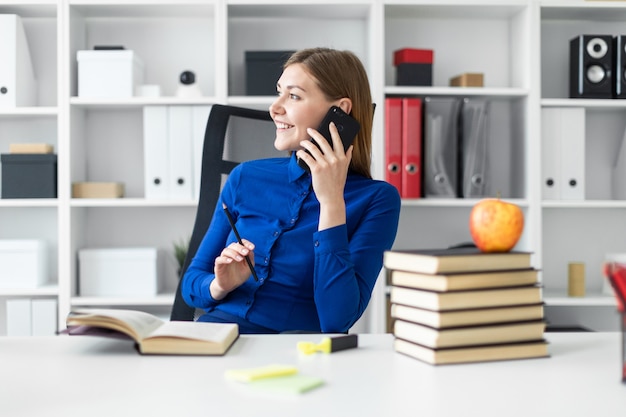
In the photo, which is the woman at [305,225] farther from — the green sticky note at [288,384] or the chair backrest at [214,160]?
the green sticky note at [288,384]

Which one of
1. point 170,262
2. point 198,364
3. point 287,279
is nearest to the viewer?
point 198,364

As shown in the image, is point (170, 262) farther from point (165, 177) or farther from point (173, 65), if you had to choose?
point (173, 65)

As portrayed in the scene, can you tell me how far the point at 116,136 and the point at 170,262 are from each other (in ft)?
2.08

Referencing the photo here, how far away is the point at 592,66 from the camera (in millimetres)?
3096

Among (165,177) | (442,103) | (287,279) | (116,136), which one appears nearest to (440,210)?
(442,103)

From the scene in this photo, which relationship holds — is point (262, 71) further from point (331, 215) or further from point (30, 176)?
point (331, 215)

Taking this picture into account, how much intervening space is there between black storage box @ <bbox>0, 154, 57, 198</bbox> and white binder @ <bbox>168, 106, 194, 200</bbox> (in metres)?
0.50

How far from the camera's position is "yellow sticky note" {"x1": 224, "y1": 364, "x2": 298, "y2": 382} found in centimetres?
91

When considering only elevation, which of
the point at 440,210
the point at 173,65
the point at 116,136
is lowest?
the point at 440,210

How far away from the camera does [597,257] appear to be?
3.35 m

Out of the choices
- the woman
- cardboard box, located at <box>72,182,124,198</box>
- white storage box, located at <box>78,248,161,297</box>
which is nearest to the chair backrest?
the woman

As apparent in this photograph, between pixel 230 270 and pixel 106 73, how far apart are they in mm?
1760

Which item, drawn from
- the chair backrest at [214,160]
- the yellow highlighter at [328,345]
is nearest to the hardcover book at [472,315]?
the yellow highlighter at [328,345]

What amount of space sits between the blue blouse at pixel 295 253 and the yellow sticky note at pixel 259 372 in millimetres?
571
